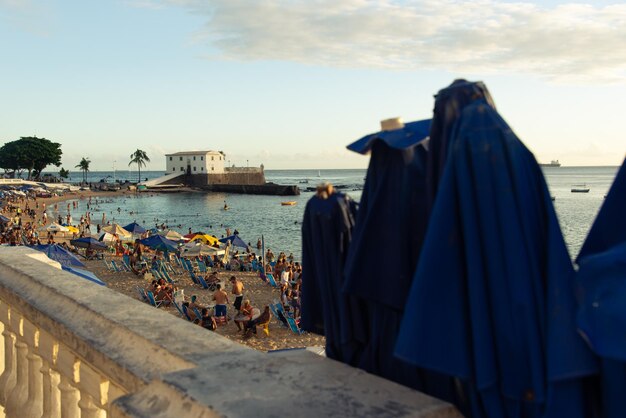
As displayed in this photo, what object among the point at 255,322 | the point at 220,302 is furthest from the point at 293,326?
the point at 220,302

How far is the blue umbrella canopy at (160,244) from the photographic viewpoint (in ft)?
82.7

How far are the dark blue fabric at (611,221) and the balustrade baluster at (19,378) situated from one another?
9.51 feet

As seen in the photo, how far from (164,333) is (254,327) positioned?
12369mm

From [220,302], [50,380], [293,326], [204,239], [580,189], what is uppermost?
[50,380]

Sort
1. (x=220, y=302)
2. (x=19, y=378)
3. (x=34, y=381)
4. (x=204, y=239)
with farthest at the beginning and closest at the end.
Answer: (x=204, y=239) < (x=220, y=302) < (x=19, y=378) < (x=34, y=381)

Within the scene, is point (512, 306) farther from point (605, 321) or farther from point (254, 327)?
point (254, 327)

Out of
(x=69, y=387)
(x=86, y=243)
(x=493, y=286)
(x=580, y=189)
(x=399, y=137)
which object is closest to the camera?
(x=493, y=286)

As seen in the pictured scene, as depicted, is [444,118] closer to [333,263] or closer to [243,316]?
[333,263]

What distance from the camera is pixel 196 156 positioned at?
4107 inches

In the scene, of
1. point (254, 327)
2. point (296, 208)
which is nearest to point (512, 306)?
point (254, 327)

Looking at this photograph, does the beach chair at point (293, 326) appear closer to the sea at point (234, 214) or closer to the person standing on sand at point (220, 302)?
the person standing on sand at point (220, 302)

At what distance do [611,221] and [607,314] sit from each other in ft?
1.16

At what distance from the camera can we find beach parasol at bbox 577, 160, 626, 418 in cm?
144

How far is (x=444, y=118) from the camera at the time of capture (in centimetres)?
192
